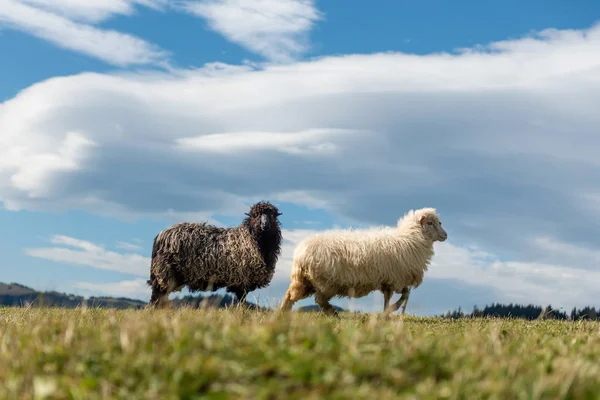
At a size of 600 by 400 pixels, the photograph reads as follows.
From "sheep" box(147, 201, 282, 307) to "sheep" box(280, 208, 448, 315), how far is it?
152 cm

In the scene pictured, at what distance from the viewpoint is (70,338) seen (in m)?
5.85

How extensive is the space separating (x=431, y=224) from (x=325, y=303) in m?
3.23

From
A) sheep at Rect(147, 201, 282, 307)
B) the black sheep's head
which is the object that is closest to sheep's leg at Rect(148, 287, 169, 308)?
sheep at Rect(147, 201, 282, 307)

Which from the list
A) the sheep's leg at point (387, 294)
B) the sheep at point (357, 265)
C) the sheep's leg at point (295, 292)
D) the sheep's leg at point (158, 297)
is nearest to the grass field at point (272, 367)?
the sheep at point (357, 265)

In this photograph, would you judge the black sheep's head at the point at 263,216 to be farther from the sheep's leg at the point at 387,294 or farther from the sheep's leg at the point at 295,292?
the sheep's leg at the point at 387,294

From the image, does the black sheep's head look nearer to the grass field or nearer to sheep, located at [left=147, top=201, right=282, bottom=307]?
sheep, located at [left=147, top=201, right=282, bottom=307]

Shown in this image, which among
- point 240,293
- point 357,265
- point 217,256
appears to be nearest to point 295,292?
point 357,265

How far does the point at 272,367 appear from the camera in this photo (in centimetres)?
470

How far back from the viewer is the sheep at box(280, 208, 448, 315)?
47.1 feet

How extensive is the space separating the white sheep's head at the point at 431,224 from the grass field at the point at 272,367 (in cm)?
993

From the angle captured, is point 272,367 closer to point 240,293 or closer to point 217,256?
point 217,256

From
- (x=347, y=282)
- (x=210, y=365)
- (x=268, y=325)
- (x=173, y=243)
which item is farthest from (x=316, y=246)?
(x=210, y=365)

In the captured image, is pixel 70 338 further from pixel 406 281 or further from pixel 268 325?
pixel 406 281

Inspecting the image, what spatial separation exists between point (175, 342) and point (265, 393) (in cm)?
120
